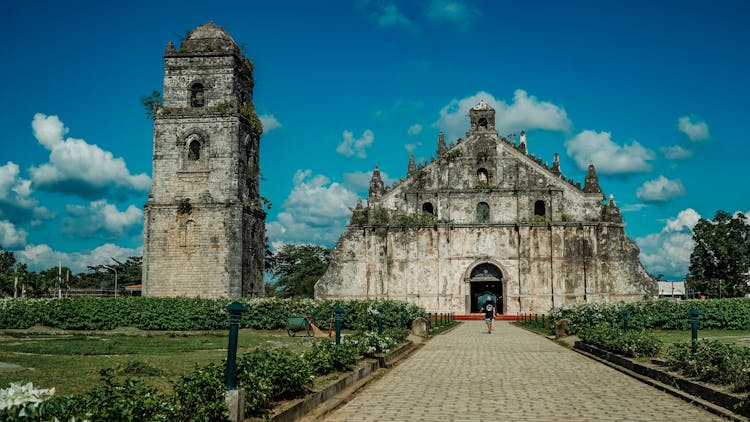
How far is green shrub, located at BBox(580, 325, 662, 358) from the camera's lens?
50.0ft

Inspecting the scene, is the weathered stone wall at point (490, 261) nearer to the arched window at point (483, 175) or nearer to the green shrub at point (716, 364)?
the arched window at point (483, 175)

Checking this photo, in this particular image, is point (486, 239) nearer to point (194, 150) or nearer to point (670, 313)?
point (670, 313)

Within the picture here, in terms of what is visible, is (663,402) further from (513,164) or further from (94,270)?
(94,270)

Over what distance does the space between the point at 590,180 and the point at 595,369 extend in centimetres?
3085

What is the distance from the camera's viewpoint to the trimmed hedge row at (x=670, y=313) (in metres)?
26.9

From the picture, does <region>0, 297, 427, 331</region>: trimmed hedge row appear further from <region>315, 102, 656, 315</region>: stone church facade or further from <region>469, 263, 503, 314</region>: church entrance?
<region>469, 263, 503, 314</region>: church entrance

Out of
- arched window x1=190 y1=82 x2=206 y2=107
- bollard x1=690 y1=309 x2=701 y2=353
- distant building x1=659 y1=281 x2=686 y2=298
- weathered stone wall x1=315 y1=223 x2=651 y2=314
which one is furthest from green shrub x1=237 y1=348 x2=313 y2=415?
distant building x1=659 y1=281 x2=686 y2=298

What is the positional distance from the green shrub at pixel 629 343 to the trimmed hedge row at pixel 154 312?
11.9 meters

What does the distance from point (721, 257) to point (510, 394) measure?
219 ft

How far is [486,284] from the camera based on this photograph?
4756 centimetres

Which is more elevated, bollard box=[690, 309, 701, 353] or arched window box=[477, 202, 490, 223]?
arched window box=[477, 202, 490, 223]

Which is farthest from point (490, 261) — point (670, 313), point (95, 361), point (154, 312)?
point (95, 361)

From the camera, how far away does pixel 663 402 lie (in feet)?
34.7

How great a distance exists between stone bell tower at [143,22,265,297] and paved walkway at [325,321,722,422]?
2164cm
